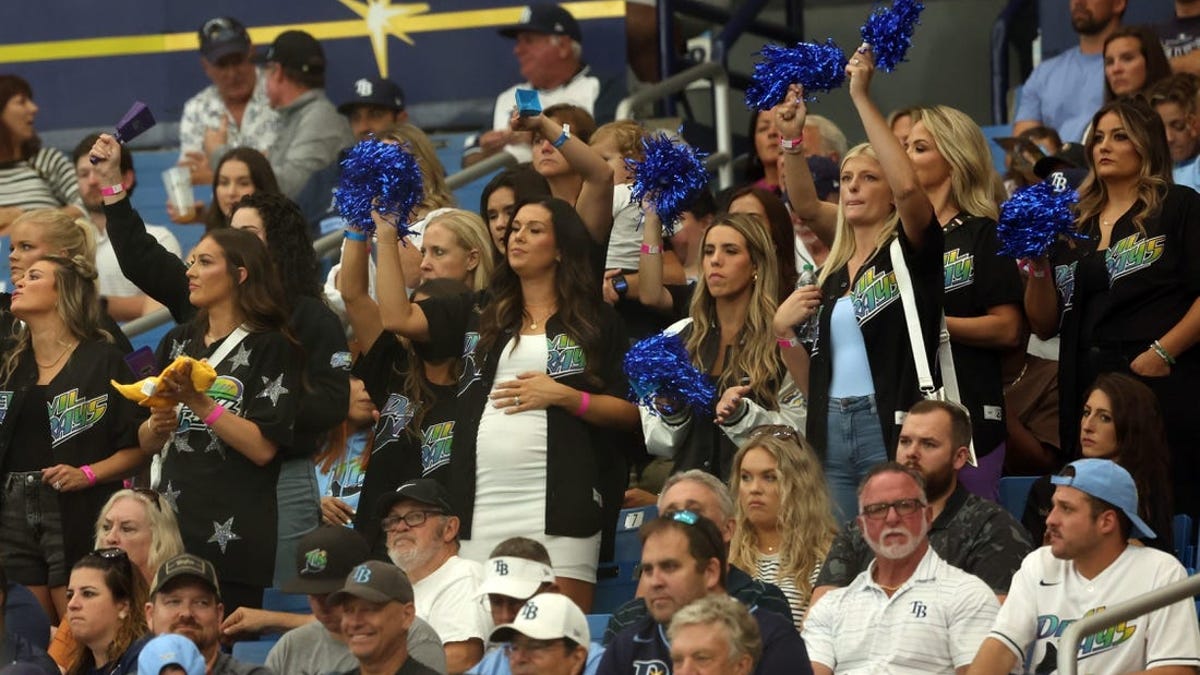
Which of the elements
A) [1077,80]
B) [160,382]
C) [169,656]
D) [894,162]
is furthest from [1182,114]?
[169,656]

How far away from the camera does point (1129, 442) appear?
7113 mm

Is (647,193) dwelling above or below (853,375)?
above

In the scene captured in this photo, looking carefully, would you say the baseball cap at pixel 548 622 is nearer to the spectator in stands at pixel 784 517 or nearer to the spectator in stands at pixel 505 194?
the spectator in stands at pixel 784 517

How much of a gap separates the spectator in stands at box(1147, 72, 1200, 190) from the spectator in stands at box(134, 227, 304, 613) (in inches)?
136

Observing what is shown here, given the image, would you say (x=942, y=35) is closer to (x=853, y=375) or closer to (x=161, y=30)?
(x=161, y=30)

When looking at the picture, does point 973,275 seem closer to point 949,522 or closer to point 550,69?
point 949,522

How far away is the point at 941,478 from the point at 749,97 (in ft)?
Result: 5.30

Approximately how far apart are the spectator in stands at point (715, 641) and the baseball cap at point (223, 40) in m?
6.81

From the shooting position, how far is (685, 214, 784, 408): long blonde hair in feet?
25.6

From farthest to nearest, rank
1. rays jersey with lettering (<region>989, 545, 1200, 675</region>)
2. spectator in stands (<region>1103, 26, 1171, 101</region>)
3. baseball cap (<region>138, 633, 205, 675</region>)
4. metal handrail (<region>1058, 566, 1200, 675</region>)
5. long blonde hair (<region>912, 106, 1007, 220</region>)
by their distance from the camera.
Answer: spectator in stands (<region>1103, 26, 1171, 101</region>)
long blonde hair (<region>912, 106, 1007, 220</region>)
baseball cap (<region>138, 633, 205, 675</region>)
rays jersey with lettering (<region>989, 545, 1200, 675</region>)
metal handrail (<region>1058, 566, 1200, 675</region>)

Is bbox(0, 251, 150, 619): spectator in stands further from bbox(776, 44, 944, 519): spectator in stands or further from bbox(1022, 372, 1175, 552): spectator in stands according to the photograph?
bbox(1022, 372, 1175, 552): spectator in stands

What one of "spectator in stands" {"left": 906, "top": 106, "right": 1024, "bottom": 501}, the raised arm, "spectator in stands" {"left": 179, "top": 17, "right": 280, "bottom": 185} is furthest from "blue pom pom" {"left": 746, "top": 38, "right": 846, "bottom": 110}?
"spectator in stands" {"left": 179, "top": 17, "right": 280, "bottom": 185}

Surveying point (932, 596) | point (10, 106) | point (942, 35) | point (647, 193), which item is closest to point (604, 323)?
point (647, 193)

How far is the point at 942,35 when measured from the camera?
14.8 m
